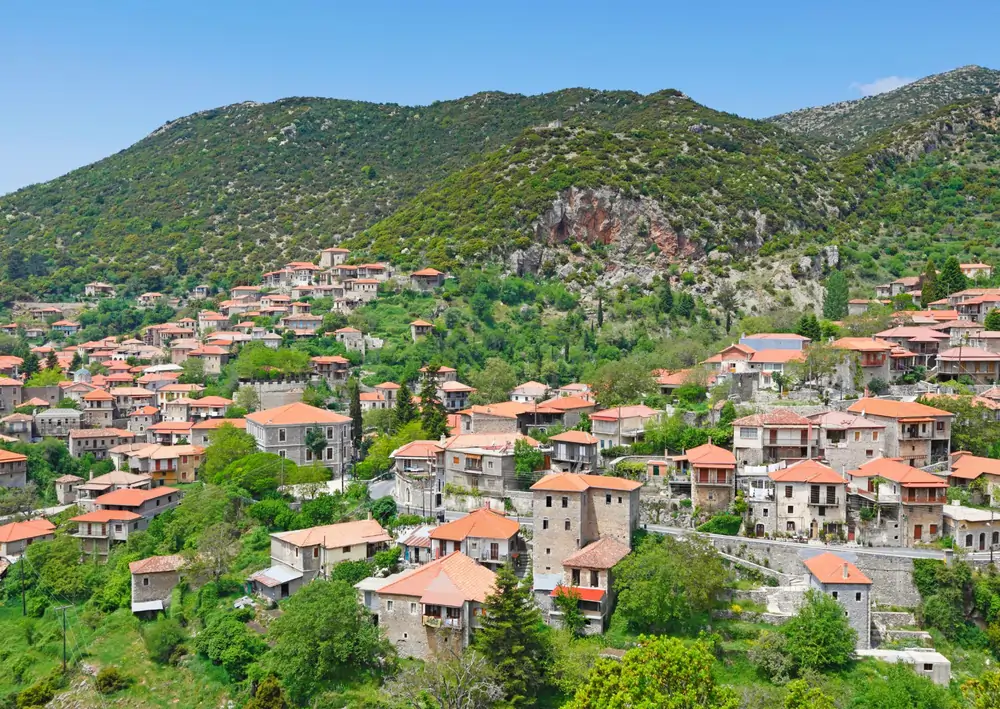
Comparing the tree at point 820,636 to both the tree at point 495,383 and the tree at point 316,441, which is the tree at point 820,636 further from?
the tree at point 495,383

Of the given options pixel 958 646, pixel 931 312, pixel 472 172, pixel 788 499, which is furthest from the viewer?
pixel 472 172

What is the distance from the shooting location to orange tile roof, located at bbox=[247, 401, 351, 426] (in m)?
53.2

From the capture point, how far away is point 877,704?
Answer: 29.7 m

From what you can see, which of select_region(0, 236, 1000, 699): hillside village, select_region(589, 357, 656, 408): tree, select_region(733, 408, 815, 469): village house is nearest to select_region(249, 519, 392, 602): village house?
select_region(0, 236, 1000, 699): hillside village

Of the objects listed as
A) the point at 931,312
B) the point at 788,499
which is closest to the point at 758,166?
the point at 931,312

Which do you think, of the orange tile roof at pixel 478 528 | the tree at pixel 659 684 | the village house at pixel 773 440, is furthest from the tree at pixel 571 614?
the village house at pixel 773 440

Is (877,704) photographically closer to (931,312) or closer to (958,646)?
(958,646)

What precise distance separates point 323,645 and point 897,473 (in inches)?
972

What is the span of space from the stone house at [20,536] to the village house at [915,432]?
4424 centimetres

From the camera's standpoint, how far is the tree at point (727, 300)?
287 ft

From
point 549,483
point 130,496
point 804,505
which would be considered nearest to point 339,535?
point 549,483

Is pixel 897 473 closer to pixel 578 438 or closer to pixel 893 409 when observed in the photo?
pixel 893 409

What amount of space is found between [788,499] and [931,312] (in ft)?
94.3

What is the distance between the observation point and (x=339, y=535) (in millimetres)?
41719
